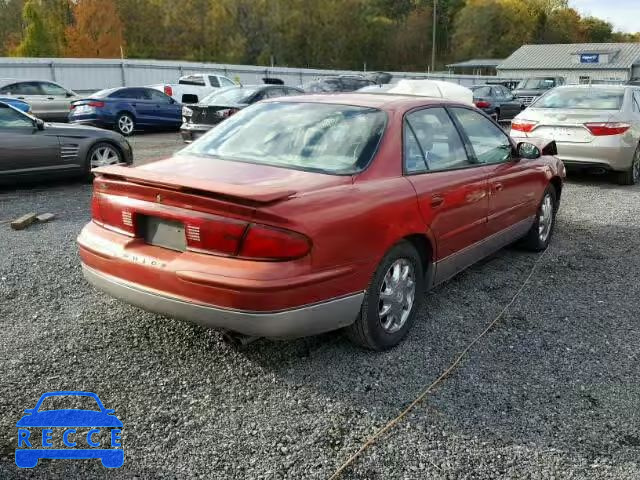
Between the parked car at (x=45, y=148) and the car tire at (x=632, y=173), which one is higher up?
the parked car at (x=45, y=148)

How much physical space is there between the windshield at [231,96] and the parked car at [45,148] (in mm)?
4335

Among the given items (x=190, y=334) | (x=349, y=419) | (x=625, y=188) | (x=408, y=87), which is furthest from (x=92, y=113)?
(x=349, y=419)

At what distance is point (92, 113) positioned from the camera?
16172 mm

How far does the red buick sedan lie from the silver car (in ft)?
16.8

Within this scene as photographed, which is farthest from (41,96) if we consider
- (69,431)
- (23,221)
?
(69,431)

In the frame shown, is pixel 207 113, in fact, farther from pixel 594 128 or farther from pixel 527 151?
pixel 527 151

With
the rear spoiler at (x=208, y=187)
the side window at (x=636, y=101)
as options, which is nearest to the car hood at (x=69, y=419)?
the rear spoiler at (x=208, y=187)

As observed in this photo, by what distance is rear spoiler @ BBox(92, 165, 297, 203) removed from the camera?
9.77 feet

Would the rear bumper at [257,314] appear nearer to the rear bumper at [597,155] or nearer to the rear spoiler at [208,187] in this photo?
the rear spoiler at [208,187]

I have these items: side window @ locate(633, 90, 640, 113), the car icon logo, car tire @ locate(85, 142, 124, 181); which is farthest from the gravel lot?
side window @ locate(633, 90, 640, 113)

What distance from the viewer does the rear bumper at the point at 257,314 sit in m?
3.01

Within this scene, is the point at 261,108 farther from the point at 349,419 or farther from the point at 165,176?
the point at 349,419

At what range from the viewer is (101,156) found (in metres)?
9.02

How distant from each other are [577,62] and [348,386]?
6800cm
